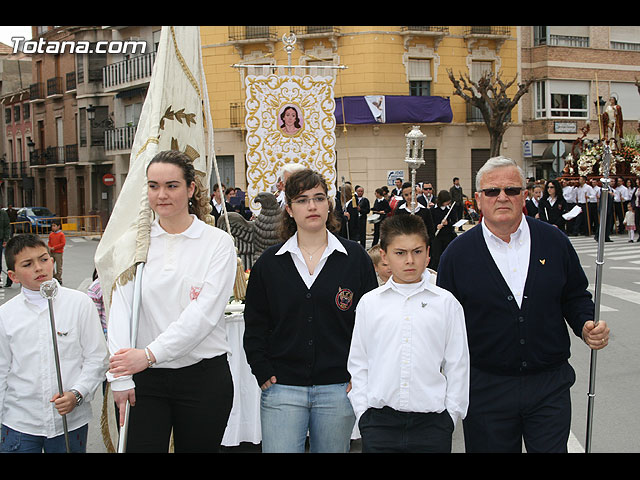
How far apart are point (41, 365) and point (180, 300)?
3.02 ft

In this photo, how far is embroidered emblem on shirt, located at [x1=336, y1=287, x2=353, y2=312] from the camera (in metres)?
3.31

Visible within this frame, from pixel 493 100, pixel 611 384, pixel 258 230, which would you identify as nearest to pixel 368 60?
pixel 493 100

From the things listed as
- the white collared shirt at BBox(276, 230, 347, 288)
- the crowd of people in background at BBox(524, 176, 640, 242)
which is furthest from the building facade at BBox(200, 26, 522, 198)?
the white collared shirt at BBox(276, 230, 347, 288)

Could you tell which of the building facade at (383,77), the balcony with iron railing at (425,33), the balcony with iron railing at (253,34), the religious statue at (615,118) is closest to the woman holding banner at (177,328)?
the religious statue at (615,118)

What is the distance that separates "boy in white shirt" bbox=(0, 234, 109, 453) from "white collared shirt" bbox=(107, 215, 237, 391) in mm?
554

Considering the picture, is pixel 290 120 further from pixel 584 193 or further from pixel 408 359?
pixel 584 193

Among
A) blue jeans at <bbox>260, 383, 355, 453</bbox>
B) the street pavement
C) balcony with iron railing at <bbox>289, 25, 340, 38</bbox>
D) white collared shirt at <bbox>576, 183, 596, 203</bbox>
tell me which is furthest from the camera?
balcony with iron railing at <bbox>289, 25, 340, 38</bbox>

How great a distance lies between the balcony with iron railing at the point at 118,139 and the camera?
127 feet

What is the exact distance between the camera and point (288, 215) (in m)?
3.60

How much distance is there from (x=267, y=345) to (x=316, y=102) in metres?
8.29

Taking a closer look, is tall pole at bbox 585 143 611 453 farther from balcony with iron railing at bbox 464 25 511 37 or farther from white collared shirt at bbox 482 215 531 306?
balcony with iron railing at bbox 464 25 511 37

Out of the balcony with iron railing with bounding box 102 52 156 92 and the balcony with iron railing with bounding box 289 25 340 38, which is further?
the balcony with iron railing with bounding box 102 52 156 92

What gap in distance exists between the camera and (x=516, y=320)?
3.33m
